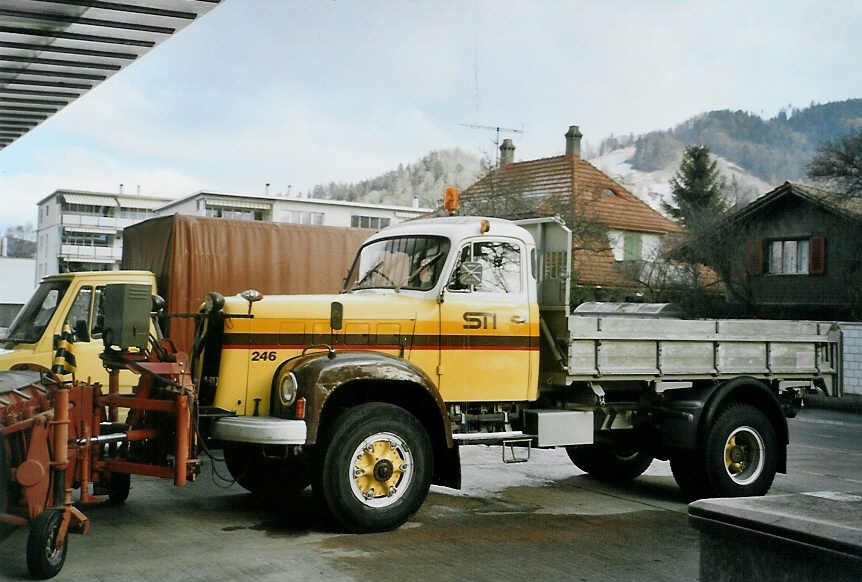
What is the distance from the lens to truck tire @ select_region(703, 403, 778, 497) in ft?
32.5

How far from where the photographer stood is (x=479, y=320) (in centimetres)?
904

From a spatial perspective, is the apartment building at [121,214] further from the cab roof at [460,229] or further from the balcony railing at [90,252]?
the cab roof at [460,229]

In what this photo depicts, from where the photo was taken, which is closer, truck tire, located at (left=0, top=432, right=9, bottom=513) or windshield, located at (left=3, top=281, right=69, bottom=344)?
truck tire, located at (left=0, top=432, right=9, bottom=513)

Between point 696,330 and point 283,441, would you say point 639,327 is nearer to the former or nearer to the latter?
point 696,330

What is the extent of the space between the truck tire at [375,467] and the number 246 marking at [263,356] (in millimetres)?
879

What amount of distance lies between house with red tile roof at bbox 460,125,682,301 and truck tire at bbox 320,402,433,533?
65.3 ft

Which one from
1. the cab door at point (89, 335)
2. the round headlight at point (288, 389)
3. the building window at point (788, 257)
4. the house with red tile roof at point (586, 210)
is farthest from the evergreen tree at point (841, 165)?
the round headlight at point (288, 389)

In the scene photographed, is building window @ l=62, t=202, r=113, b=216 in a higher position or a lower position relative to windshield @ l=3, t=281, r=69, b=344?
higher

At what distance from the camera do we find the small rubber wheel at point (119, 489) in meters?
8.91

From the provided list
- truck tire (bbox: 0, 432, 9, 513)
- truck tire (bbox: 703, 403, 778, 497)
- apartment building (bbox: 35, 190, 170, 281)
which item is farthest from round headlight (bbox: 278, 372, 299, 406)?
apartment building (bbox: 35, 190, 170, 281)

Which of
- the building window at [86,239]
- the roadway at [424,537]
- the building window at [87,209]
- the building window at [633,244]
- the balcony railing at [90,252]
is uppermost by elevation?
the building window at [87,209]

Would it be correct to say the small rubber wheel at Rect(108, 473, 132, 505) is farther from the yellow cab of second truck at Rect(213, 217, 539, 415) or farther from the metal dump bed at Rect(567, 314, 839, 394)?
the metal dump bed at Rect(567, 314, 839, 394)

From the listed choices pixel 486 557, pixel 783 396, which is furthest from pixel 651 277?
pixel 486 557

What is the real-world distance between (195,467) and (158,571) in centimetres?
104
